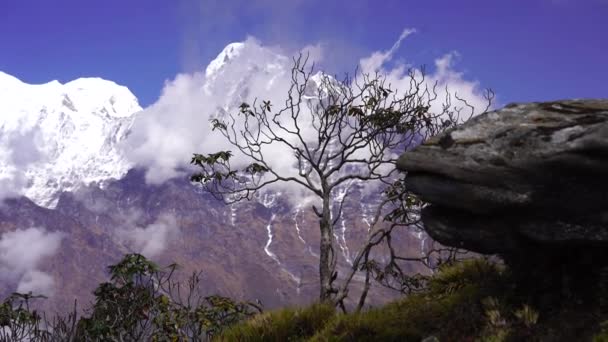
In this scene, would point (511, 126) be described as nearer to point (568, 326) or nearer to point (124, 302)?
point (568, 326)

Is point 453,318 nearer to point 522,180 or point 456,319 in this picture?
point 456,319

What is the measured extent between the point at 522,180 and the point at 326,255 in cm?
831

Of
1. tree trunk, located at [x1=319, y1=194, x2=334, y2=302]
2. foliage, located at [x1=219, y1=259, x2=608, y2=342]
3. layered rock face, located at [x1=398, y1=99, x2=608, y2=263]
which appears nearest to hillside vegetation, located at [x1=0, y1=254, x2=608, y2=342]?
foliage, located at [x1=219, y1=259, x2=608, y2=342]

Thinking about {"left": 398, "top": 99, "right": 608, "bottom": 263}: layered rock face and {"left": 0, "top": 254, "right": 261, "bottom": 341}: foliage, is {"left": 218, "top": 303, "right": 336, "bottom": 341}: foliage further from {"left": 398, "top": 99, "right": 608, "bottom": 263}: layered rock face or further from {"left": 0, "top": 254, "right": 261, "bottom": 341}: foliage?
{"left": 0, "top": 254, "right": 261, "bottom": 341}: foliage

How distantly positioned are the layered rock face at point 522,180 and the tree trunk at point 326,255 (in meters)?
6.20

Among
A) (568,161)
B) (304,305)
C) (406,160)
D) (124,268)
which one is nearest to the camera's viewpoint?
(568,161)

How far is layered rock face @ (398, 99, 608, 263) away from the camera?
8477mm

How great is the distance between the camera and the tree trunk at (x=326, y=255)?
15.9 m

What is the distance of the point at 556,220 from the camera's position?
8773mm

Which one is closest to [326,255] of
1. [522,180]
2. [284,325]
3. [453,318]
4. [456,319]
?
[284,325]

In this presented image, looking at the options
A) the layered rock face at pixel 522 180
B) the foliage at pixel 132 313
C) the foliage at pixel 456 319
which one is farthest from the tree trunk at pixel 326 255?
the layered rock face at pixel 522 180

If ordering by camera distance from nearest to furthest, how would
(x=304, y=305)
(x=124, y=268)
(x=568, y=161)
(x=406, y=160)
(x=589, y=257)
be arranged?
(x=568, y=161)
(x=589, y=257)
(x=406, y=160)
(x=304, y=305)
(x=124, y=268)

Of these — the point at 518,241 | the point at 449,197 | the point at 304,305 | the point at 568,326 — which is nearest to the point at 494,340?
the point at 568,326

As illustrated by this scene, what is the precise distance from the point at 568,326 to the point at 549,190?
2134 mm
